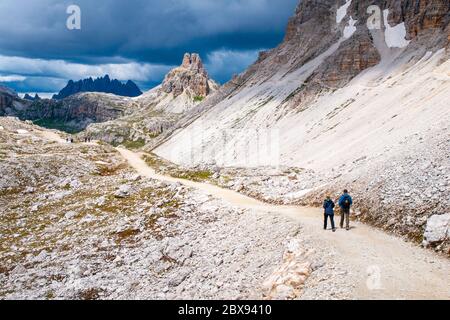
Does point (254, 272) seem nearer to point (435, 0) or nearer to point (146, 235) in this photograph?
point (146, 235)

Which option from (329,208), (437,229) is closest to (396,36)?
(329,208)

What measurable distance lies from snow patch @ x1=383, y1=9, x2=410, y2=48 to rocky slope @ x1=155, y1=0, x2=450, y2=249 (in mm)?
442

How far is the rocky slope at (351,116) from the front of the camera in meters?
37.0

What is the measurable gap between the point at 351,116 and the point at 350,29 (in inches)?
3114

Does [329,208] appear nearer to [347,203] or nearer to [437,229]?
[347,203]

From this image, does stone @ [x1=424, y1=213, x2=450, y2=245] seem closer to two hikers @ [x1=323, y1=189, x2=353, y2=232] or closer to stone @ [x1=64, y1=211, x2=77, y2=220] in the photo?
two hikers @ [x1=323, y1=189, x2=353, y2=232]

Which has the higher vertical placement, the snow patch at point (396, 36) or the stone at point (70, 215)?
the snow patch at point (396, 36)

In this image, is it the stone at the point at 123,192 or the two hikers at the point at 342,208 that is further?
the stone at the point at 123,192

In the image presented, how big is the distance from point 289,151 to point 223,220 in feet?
196

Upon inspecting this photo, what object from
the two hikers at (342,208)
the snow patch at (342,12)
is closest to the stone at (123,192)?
the two hikers at (342,208)

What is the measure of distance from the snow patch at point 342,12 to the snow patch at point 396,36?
2690 centimetres

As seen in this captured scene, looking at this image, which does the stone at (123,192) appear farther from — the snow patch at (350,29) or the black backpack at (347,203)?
the snow patch at (350,29)

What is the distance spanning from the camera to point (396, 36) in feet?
463

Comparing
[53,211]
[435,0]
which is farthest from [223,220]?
[435,0]
